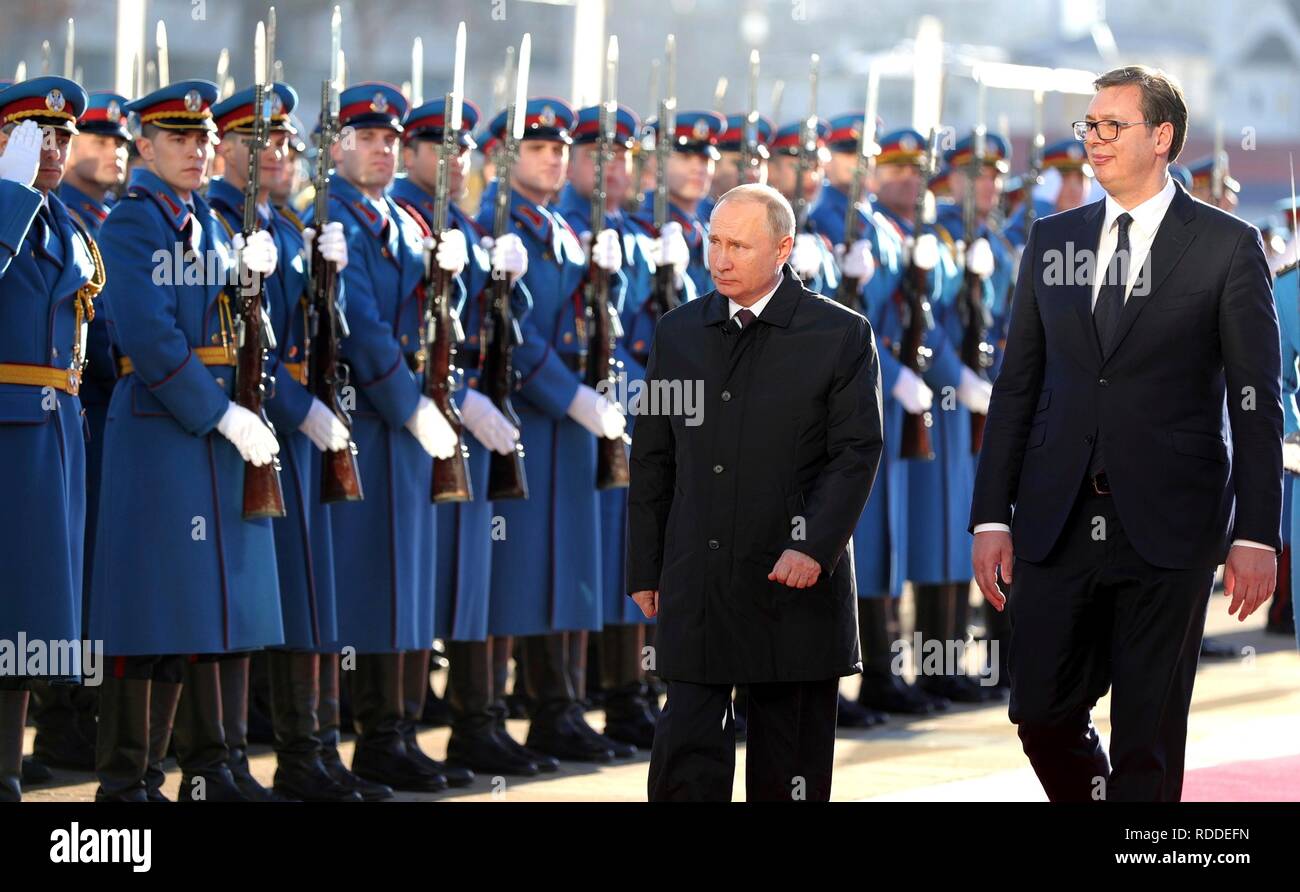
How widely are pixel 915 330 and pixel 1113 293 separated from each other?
439 centimetres

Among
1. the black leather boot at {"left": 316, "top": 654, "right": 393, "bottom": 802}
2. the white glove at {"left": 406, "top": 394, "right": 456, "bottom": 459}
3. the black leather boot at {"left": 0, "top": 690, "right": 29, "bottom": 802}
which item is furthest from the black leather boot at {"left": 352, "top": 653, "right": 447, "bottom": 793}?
the black leather boot at {"left": 0, "top": 690, "right": 29, "bottom": 802}

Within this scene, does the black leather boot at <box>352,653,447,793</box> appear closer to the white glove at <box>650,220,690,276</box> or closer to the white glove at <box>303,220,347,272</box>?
the white glove at <box>303,220,347,272</box>

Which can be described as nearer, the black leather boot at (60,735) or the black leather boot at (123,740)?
the black leather boot at (123,740)

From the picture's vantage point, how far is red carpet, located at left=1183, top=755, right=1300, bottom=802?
6.88 m

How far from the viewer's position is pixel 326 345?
7074mm

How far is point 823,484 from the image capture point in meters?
5.19

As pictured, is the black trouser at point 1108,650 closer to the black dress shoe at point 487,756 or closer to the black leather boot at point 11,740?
the black leather boot at point 11,740

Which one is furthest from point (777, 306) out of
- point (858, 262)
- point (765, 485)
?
point (858, 262)

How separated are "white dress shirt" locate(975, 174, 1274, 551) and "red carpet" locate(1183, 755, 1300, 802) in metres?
2.03

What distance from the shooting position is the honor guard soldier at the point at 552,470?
8008mm

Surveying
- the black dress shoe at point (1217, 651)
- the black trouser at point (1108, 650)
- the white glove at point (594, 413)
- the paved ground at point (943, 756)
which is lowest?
the black dress shoe at point (1217, 651)

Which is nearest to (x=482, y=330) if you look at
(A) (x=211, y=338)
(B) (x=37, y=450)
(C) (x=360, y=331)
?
(C) (x=360, y=331)

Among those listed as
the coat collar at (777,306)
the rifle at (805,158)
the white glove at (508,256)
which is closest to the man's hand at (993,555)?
the coat collar at (777,306)
